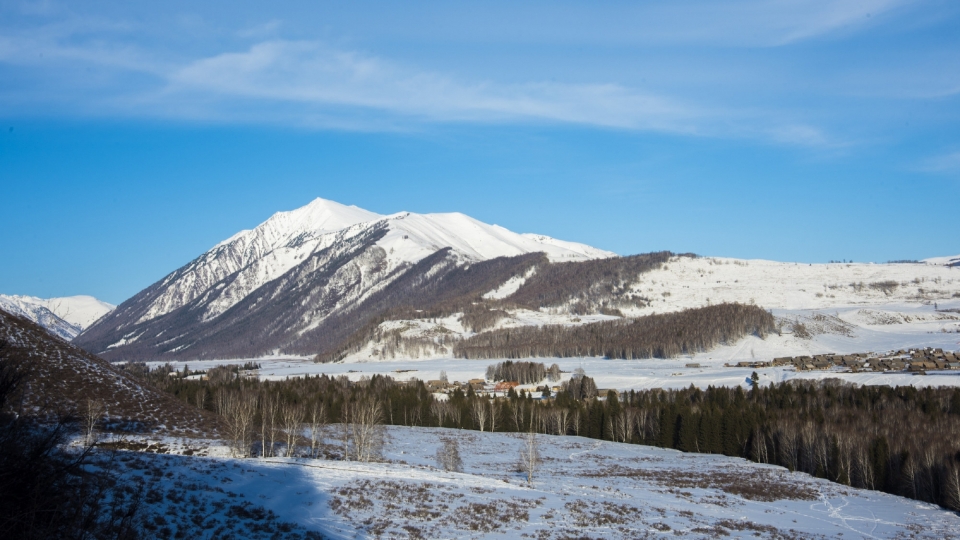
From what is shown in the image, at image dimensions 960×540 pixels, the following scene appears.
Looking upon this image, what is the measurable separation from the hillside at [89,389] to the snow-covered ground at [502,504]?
21.6 meters

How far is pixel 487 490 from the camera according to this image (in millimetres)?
46031

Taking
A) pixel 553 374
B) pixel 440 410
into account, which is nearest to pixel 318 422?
pixel 440 410

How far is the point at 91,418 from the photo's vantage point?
45.9 m

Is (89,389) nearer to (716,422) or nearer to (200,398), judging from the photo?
(200,398)

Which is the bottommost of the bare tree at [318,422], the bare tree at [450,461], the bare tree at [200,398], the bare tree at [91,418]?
the bare tree at [450,461]

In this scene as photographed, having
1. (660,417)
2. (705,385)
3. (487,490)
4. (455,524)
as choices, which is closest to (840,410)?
(660,417)

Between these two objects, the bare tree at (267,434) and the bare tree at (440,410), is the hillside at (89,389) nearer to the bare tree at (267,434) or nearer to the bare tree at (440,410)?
the bare tree at (267,434)

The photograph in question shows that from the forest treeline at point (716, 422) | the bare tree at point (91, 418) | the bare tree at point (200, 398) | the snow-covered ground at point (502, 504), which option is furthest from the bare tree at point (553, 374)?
the bare tree at point (91, 418)

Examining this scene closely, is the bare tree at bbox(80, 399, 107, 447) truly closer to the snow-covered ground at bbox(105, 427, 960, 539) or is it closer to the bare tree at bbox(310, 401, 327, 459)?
the snow-covered ground at bbox(105, 427, 960, 539)

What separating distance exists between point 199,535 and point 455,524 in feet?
43.0

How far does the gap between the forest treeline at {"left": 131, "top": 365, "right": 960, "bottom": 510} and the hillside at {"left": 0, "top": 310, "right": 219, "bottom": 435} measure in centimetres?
783

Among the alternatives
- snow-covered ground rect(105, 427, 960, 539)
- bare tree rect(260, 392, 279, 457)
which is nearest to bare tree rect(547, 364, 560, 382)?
bare tree rect(260, 392, 279, 457)

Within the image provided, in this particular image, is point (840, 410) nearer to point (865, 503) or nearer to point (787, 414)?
point (787, 414)

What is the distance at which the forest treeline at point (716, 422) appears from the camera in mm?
64938
